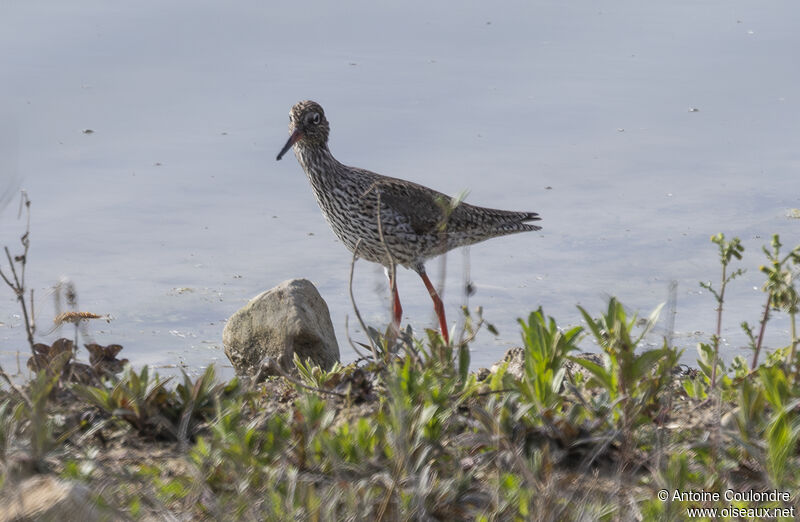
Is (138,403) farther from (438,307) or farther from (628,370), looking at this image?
(438,307)

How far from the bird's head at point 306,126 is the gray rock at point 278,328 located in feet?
4.25

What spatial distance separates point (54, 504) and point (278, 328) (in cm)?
327

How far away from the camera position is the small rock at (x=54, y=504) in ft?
9.63

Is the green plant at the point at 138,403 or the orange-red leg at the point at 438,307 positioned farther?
the orange-red leg at the point at 438,307

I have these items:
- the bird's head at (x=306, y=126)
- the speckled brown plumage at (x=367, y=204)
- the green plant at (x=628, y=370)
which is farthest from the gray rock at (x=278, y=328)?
the green plant at (x=628, y=370)

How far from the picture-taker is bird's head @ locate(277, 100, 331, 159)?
733cm

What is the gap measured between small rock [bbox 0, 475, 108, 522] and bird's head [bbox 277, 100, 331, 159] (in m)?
4.42

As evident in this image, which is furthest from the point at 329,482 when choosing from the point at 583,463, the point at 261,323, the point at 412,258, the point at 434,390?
the point at 412,258

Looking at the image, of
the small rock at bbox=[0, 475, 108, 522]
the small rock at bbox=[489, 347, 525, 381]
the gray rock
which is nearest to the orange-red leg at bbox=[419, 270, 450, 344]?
the gray rock

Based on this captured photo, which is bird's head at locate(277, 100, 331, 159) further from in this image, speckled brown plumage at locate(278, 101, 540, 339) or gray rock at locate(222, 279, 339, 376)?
gray rock at locate(222, 279, 339, 376)

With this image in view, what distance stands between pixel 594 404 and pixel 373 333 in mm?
957

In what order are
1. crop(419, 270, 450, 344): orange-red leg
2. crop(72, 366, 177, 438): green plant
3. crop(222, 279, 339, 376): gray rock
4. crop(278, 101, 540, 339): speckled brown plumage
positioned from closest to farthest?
1. crop(72, 366, 177, 438): green plant
2. crop(222, 279, 339, 376): gray rock
3. crop(419, 270, 450, 344): orange-red leg
4. crop(278, 101, 540, 339): speckled brown plumage

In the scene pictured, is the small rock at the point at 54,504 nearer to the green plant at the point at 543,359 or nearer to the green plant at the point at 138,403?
the green plant at the point at 138,403

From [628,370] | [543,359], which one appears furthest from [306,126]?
[628,370]
